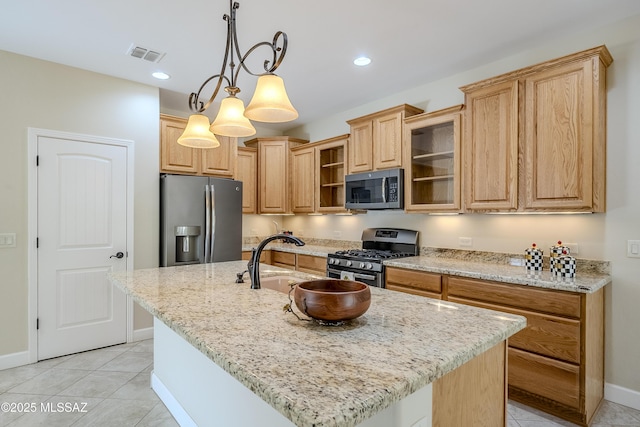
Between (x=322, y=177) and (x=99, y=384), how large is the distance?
3.09m

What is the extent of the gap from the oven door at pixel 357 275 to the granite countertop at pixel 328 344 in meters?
1.55

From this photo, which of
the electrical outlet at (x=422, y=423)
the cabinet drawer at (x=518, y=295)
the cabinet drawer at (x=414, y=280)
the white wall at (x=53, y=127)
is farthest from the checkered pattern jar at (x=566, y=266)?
the white wall at (x=53, y=127)

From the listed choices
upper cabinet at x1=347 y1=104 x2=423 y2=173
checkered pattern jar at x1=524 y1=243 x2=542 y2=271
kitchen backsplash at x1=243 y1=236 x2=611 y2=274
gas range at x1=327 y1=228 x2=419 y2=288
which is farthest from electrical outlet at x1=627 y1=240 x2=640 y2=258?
upper cabinet at x1=347 y1=104 x2=423 y2=173

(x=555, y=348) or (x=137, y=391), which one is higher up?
(x=555, y=348)

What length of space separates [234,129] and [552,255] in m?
2.42

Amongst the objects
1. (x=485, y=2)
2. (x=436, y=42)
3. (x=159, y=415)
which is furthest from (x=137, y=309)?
(x=485, y=2)

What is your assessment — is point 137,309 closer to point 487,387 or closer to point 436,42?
point 487,387

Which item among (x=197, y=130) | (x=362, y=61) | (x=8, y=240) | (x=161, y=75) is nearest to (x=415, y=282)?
(x=362, y=61)

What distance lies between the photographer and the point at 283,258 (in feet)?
15.2

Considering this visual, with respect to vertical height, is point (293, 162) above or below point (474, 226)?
above

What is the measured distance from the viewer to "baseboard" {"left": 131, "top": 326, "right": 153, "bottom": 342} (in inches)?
142

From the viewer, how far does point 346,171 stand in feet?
13.5

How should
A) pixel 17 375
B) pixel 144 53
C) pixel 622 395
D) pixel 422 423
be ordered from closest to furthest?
pixel 422 423, pixel 622 395, pixel 17 375, pixel 144 53

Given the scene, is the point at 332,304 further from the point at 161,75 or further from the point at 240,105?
the point at 161,75
